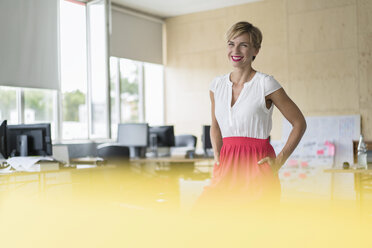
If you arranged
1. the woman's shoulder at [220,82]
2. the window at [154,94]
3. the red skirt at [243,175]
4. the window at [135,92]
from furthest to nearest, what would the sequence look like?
the window at [154,94] → the window at [135,92] → the woman's shoulder at [220,82] → the red skirt at [243,175]

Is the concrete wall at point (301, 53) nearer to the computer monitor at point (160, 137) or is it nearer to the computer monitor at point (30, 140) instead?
the computer monitor at point (160, 137)

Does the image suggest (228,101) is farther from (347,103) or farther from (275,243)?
(347,103)

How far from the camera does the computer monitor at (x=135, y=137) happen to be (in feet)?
19.6

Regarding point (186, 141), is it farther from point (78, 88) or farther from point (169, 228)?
point (169, 228)

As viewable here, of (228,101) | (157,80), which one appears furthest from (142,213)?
(157,80)

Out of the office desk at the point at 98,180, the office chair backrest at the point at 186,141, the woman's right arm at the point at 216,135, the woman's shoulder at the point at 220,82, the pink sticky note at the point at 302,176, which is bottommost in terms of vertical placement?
the pink sticky note at the point at 302,176

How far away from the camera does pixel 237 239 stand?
0.61 meters

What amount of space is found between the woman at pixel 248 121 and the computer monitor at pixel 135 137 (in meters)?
4.55

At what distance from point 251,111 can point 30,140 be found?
3.73m

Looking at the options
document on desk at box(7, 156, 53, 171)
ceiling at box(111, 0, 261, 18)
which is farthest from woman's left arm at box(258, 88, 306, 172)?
ceiling at box(111, 0, 261, 18)

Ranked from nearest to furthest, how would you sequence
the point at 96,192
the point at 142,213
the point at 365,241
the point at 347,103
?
the point at 365,241 < the point at 142,213 < the point at 96,192 < the point at 347,103

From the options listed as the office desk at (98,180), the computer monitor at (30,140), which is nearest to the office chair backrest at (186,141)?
the office desk at (98,180)

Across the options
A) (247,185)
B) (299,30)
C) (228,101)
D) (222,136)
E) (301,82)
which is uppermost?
(299,30)

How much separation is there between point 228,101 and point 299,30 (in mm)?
6161
